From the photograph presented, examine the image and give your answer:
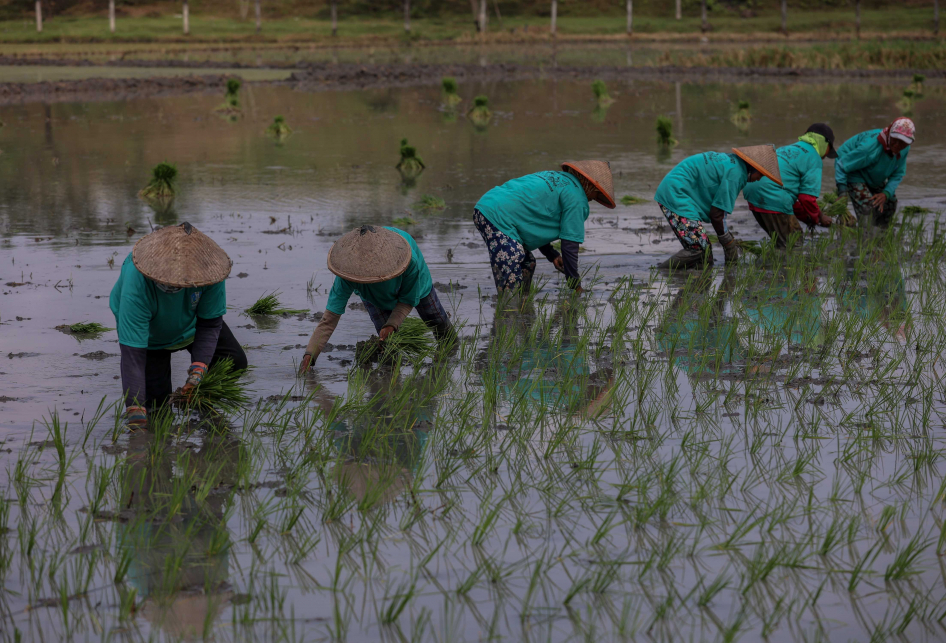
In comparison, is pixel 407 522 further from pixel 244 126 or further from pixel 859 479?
pixel 244 126

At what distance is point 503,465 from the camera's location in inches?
163

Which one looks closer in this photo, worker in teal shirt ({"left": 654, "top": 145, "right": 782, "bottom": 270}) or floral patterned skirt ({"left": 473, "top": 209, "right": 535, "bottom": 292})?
floral patterned skirt ({"left": 473, "top": 209, "right": 535, "bottom": 292})

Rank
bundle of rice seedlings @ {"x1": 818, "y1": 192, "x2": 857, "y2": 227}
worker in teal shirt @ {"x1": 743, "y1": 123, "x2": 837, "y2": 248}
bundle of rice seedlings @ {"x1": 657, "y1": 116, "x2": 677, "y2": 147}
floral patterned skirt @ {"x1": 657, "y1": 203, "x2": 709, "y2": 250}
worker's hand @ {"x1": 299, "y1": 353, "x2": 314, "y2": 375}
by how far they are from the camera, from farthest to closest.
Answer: bundle of rice seedlings @ {"x1": 657, "y1": 116, "x2": 677, "y2": 147}
bundle of rice seedlings @ {"x1": 818, "y1": 192, "x2": 857, "y2": 227}
worker in teal shirt @ {"x1": 743, "y1": 123, "x2": 837, "y2": 248}
floral patterned skirt @ {"x1": 657, "y1": 203, "x2": 709, "y2": 250}
worker's hand @ {"x1": 299, "y1": 353, "x2": 314, "y2": 375}

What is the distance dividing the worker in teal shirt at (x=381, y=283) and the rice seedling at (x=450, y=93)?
1608 cm

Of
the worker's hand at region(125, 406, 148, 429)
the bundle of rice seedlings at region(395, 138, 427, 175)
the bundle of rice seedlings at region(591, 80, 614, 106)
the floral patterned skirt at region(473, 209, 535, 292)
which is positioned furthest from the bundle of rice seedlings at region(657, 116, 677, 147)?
the worker's hand at region(125, 406, 148, 429)

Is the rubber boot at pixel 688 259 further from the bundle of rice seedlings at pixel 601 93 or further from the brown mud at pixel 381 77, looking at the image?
the brown mud at pixel 381 77

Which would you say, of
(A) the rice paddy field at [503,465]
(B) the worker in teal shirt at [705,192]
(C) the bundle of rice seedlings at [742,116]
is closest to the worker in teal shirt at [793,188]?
(A) the rice paddy field at [503,465]

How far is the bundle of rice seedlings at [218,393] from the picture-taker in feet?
14.8

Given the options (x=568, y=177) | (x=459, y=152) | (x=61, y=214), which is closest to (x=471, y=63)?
(x=459, y=152)

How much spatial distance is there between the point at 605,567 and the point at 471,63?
3256cm

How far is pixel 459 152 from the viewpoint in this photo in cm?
1435

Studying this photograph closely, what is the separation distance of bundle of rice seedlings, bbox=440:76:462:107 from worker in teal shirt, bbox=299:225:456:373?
16148 mm

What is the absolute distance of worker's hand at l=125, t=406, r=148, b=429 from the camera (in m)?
4.25

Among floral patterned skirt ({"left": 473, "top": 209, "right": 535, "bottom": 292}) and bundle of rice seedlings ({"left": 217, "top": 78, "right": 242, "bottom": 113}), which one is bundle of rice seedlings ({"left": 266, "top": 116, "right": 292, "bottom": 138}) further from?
floral patterned skirt ({"left": 473, "top": 209, "right": 535, "bottom": 292})
